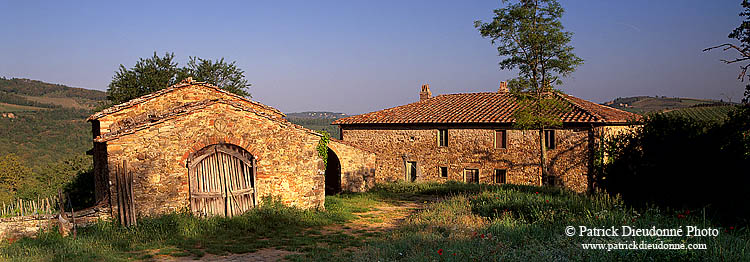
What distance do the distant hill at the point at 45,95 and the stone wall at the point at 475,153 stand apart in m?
47.8

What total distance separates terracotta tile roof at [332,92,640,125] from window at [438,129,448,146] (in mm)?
687

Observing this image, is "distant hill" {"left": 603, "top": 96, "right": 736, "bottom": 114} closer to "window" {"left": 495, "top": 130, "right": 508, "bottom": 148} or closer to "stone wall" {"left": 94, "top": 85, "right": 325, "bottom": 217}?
"window" {"left": 495, "top": 130, "right": 508, "bottom": 148}

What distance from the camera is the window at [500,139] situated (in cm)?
2147

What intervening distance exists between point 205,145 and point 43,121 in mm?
49420

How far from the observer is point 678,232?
6.40 metres

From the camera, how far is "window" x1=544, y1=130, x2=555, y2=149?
2055 cm

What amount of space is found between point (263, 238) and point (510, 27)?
13.4 m

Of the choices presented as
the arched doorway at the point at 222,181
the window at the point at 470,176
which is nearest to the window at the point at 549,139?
the window at the point at 470,176

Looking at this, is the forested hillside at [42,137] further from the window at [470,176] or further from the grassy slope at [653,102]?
the grassy slope at [653,102]

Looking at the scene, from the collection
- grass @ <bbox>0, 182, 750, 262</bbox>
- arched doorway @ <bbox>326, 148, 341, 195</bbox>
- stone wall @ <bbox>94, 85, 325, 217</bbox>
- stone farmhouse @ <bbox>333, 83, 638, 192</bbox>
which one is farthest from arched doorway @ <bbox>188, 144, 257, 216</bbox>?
stone farmhouse @ <bbox>333, 83, 638, 192</bbox>

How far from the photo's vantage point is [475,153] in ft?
72.4

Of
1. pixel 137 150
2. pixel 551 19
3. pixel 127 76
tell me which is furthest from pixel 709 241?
pixel 127 76

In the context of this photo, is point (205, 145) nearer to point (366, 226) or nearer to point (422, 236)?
point (366, 226)

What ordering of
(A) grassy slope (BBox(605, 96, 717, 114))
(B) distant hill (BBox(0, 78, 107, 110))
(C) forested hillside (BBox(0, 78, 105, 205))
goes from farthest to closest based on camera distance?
(B) distant hill (BBox(0, 78, 107, 110))
(A) grassy slope (BBox(605, 96, 717, 114))
(C) forested hillside (BBox(0, 78, 105, 205))
